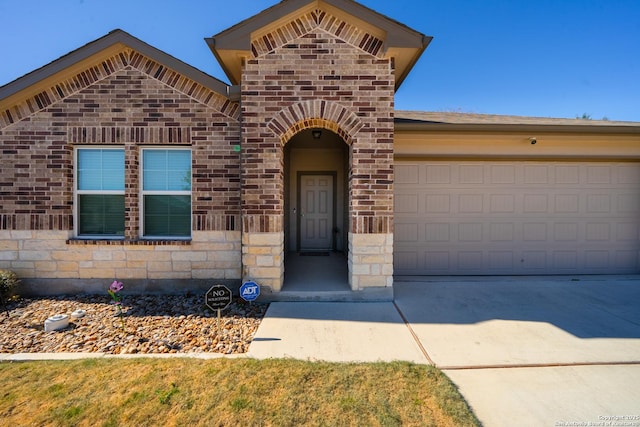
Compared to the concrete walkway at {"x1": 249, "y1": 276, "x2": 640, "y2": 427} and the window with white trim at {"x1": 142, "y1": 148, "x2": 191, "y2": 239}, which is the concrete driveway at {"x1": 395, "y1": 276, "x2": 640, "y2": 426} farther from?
the window with white trim at {"x1": 142, "y1": 148, "x2": 191, "y2": 239}

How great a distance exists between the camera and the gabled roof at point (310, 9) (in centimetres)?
459

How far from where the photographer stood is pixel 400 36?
15.2 feet

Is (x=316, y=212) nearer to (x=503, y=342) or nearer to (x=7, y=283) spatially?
(x=503, y=342)

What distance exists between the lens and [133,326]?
162 inches

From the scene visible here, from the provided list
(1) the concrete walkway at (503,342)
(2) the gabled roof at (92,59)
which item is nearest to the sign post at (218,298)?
(1) the concrete walkway at (503,342)

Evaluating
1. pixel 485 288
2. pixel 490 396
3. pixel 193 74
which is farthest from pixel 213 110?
pixel 485 288

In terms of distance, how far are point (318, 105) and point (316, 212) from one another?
4.03 metres

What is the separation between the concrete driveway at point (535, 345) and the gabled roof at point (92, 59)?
5052 mm

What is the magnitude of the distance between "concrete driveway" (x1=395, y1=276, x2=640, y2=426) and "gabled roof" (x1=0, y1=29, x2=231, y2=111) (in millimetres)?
5052

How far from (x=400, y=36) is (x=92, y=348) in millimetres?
6023

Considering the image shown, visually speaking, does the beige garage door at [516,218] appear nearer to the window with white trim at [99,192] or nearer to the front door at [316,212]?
the front door at [316,212]

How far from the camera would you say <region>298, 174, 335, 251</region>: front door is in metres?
8.44

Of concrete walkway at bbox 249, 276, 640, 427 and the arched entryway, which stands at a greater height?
the arched entryway

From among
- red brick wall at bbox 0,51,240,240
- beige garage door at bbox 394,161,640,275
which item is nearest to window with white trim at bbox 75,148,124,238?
red brick wall at bbox 0,51,240,240
